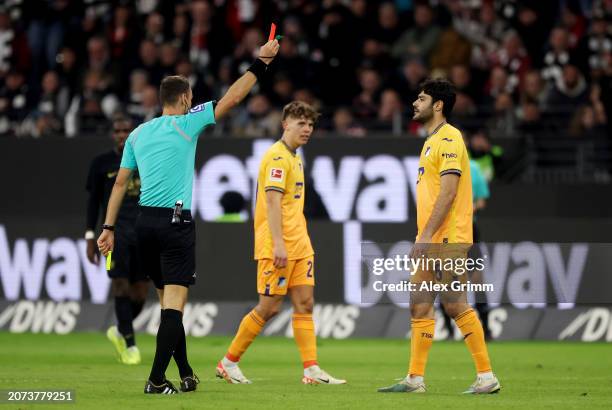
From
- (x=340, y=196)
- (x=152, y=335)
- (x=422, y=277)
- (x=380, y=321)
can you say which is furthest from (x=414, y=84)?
(x=422, y=277)

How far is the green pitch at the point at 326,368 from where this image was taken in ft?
33.3

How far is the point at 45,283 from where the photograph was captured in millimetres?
18656

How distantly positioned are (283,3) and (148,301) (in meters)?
6.69

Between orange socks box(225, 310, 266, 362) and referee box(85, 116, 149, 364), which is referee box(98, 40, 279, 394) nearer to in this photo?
orange socks box(225, 310, 266, 362)

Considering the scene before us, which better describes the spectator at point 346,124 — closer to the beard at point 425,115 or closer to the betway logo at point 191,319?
the betway logo at point 191,319

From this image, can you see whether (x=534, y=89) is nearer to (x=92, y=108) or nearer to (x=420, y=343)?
(x=92, y=108)

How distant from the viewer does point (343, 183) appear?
19.8 meters

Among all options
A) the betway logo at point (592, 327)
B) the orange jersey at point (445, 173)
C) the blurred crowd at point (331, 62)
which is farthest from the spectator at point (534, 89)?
the orange jersey at point (445, 173)

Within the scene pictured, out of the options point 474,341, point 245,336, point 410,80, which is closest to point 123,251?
point 245,336

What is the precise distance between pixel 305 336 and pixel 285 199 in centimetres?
118

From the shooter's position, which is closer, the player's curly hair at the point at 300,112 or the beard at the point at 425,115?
the beard at the point at 425,115

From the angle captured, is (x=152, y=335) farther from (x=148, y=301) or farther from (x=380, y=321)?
(x=380, y=321)

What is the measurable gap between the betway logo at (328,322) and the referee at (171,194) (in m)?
7.16

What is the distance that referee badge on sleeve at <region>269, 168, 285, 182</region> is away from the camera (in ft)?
38.8
